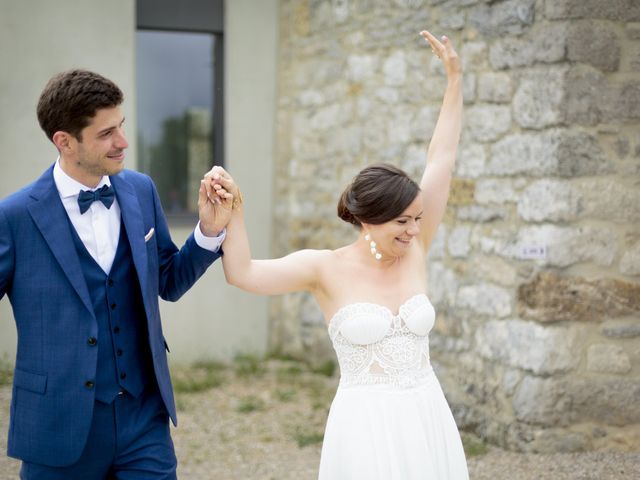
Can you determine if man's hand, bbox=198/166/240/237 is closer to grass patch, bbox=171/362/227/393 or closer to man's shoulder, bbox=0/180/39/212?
man's shoulder, bbox=0/180/39/212

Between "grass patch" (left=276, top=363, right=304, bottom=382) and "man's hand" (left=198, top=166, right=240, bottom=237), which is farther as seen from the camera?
"grass patch" (left=276, top=363, right=304, bottom=382)

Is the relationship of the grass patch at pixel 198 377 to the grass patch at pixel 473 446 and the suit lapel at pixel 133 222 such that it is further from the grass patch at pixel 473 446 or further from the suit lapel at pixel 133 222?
the suit lapel at pixel 133 222

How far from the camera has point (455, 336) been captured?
19.0 feet

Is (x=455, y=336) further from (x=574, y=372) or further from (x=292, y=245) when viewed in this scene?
(x=292, y=245)

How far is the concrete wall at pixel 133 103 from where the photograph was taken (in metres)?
7.09

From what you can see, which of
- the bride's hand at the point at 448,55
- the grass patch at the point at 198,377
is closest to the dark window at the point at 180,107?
the grass patch at the point at 198,377

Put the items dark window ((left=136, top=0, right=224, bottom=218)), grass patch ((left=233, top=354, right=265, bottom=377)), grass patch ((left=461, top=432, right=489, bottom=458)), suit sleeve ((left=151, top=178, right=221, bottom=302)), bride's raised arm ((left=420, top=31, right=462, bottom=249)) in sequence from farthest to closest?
dark window ((left=136, top=0, right=224, bottom=218)), grass patch ((left=233, top=354, right=265, bottom=377)), grass patch ((left=461, top=432, right=489, bottom=458)), bride's raised arm ((left=420, top=31, right=462, bottom=249)), suit sleeve ((left=151, top=178, right=221, bottom=302))

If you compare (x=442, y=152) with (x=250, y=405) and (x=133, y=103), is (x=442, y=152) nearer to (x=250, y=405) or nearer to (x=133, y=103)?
(x=250, y=405)

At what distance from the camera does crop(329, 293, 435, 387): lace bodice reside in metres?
3.00

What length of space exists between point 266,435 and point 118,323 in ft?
11.3

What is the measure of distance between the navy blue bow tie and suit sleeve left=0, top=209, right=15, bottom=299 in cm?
23

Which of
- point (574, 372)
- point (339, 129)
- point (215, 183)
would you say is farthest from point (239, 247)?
point (339, 129)

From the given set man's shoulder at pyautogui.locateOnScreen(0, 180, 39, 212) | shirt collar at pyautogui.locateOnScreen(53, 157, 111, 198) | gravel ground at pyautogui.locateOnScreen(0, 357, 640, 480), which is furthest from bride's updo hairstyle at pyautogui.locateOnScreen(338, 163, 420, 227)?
gravel ground at pyautogui.locateOnScreen(0, 357, 640, 480)

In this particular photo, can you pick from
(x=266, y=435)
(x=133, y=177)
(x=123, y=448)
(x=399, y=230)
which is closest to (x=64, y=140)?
(x=133, y=177)
